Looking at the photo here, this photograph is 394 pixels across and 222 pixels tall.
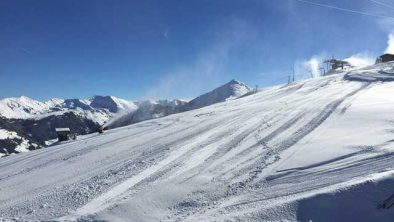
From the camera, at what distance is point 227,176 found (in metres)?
10.5

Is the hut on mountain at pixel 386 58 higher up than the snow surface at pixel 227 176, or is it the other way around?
the hut on mountain at pixel 386 58

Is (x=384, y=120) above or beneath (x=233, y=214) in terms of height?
above

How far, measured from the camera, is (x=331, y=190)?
832 cm

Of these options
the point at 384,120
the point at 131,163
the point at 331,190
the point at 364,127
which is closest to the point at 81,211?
the point at 131,163

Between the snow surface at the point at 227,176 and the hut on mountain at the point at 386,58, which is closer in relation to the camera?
the snow surface at the point at 227,176

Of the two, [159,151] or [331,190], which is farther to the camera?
[159,151]

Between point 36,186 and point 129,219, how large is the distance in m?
4.94

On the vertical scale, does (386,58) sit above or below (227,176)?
above

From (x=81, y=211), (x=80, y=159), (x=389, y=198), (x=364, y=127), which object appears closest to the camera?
(x=389, y=198)

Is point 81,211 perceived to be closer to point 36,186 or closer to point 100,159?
point 36,186

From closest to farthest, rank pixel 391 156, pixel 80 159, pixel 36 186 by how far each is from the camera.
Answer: pixel 391 156
pixel 36 186
pixel 80 159

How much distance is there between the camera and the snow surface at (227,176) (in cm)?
818

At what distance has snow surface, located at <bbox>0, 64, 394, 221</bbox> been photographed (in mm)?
8180

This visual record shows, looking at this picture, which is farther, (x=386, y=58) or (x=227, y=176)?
(x=386, y=58)
